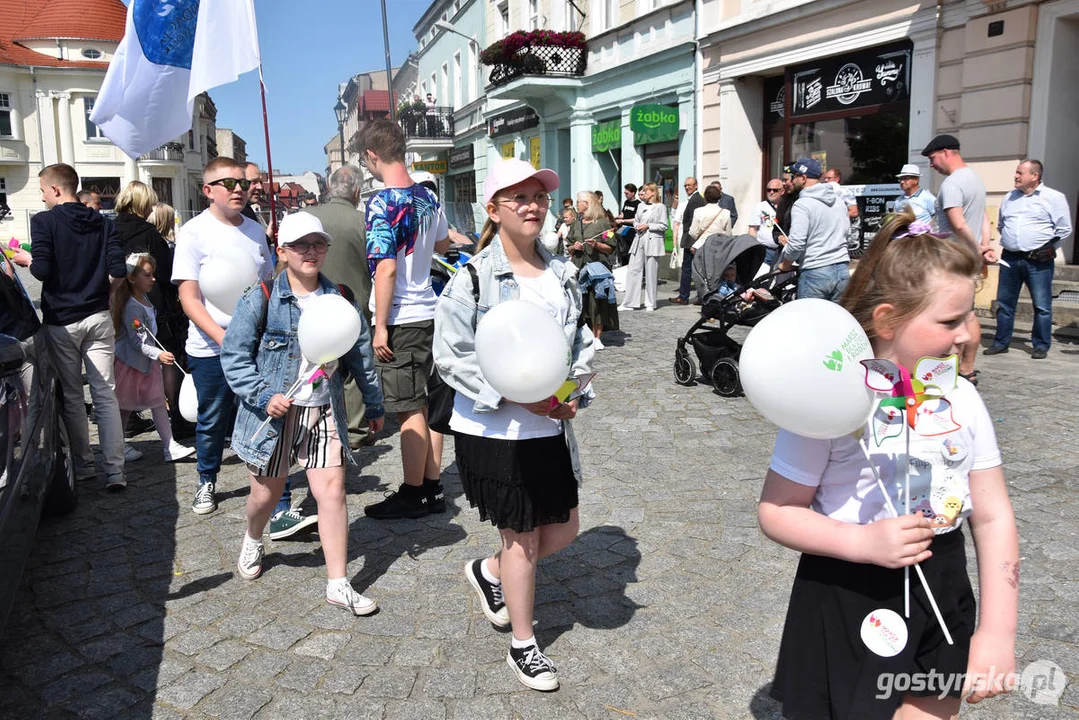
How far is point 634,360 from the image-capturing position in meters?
9.16

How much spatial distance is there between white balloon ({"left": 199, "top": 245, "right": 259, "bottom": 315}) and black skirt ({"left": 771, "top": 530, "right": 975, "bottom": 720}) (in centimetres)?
328

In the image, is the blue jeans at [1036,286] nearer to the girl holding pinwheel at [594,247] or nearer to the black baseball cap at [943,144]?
the black baseball cap at [943,144]

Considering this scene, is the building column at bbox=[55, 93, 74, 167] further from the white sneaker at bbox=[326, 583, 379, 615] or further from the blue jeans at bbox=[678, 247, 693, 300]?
the white sneaker at bbox=[326, 583, 379, 615]

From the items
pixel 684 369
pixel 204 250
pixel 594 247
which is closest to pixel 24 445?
pixel 204 250

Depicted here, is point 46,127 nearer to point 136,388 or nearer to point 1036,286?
point 136,388

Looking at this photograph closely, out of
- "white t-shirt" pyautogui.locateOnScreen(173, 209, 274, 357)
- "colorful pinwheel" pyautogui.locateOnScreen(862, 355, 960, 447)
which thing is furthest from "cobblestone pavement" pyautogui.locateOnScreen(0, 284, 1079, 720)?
"colorful pinwheel" pyautogui.locateOnScreen(862, 355, 960, 447)

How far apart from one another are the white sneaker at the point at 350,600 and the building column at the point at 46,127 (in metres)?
48.4

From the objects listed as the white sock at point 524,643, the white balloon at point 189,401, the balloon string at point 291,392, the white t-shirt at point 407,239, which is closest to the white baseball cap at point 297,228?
the balloon string at point 291,392

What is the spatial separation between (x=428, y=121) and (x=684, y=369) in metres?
27.6

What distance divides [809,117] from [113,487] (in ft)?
40.1

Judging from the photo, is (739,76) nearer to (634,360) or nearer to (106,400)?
(634,360)

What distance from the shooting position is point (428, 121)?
33.0 meters

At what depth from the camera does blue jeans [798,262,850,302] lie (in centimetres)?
718

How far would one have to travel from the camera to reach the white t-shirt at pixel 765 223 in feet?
33.5
